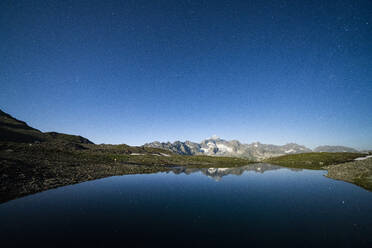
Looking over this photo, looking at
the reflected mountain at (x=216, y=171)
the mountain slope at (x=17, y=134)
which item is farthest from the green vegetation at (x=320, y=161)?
the mountain slope at (x=17, y=134)

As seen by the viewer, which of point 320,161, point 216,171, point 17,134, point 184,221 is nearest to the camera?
point 184,221

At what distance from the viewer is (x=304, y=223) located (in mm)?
15453

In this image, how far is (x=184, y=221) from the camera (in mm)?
15508

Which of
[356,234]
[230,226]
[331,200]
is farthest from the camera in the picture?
[331,200]

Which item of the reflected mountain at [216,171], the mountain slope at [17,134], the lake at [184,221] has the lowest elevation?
the reflected mountain at [216,171]

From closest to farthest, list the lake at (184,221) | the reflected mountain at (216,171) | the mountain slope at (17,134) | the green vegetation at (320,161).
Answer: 1. the lake at (184,221)
2. the reflected mountain at (216,171)
3. the green vegetation at (320,161)
4. the mountain slope at (17,134)

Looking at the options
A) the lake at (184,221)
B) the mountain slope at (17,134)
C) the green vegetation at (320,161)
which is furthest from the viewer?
the mountain slope at (17,134)

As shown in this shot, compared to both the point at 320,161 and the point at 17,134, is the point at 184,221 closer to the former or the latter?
the point at 320,161

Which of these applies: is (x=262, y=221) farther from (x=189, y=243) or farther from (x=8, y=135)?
(x=8, y=135)

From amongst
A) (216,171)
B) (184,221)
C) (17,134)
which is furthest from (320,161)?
(17,134)

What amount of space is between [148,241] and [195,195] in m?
14.8

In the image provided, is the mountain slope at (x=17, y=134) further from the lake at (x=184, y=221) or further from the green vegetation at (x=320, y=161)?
the green vegetation at (x=320, y=161)

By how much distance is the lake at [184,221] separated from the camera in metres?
12.2

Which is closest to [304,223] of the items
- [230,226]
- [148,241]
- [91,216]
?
[230,226]
